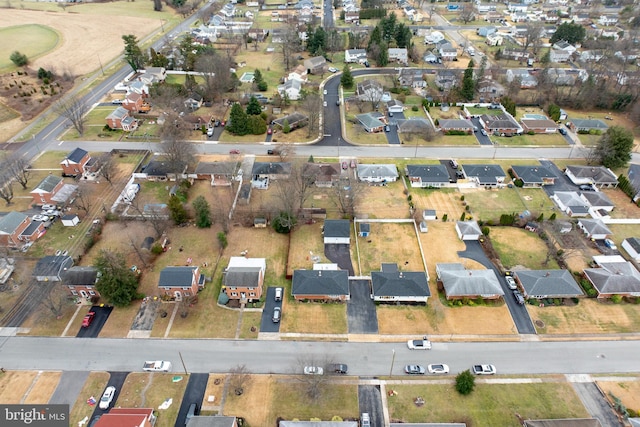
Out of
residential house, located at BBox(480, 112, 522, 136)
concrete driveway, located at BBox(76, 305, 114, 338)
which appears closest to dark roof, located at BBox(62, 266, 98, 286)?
concrete driveway, located at BBox(76, 305, 114, 338)

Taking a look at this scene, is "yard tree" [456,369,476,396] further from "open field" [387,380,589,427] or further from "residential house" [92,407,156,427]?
"residential house" [92,407,156,427]

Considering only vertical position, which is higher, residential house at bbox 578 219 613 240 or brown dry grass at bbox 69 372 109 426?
residential house at bbox 578 219 613 240

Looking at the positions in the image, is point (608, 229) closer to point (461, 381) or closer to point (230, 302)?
point (461, 381)

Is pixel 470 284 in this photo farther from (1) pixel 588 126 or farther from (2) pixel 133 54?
(2) pixel 133 54

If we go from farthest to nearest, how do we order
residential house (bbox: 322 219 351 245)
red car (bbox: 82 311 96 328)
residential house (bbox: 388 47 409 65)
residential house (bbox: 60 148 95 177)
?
1. residential house (bbox: 388 47 409 65)
2. residential house (bbox: 60 148 95 177)
3. residential house (bbox: 322 219 351 245)
4. red car (bbox: 82 311 96 328)

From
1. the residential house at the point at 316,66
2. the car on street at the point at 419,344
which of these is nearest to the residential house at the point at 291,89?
the residential house at the point at 316,66

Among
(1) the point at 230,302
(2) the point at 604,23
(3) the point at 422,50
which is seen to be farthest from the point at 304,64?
(2) the point at 604,23
